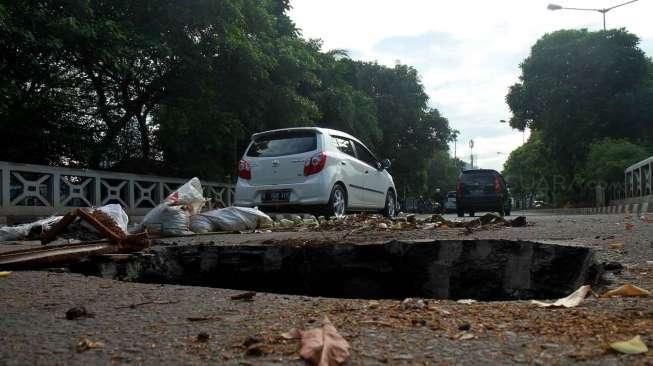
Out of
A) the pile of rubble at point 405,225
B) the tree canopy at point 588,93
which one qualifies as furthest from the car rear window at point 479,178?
the tree canopy at point 588,93

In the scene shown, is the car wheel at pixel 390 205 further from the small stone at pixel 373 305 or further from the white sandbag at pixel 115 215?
the small stone at pixel 373 305

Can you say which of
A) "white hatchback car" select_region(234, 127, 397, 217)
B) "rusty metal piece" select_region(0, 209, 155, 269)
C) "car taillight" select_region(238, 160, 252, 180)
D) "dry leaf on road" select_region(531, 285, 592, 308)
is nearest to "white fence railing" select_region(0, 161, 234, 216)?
"car taillight" select_region(238, 160, 252, 180)

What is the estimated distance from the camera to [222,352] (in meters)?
1.67

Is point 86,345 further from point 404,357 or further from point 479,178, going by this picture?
point 479,178

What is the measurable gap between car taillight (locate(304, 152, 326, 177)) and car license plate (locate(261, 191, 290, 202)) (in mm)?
425

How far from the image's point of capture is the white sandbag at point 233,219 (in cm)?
652

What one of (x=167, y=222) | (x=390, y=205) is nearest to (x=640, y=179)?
(x=390, y=205)

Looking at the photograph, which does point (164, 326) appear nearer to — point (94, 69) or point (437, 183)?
point (94, 69)

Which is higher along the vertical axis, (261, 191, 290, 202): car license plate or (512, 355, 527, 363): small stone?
(261, 191, 290, 202): car license plate

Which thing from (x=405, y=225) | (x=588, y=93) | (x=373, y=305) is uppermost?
(x=588, y=93)

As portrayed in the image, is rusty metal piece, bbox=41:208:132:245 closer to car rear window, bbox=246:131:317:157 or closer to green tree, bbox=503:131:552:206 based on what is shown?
car rear window, bbox=246:131:317:157

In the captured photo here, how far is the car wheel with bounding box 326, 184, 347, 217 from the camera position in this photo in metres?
8.74

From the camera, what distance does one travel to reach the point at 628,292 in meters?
2.38

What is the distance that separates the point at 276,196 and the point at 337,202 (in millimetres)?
988
